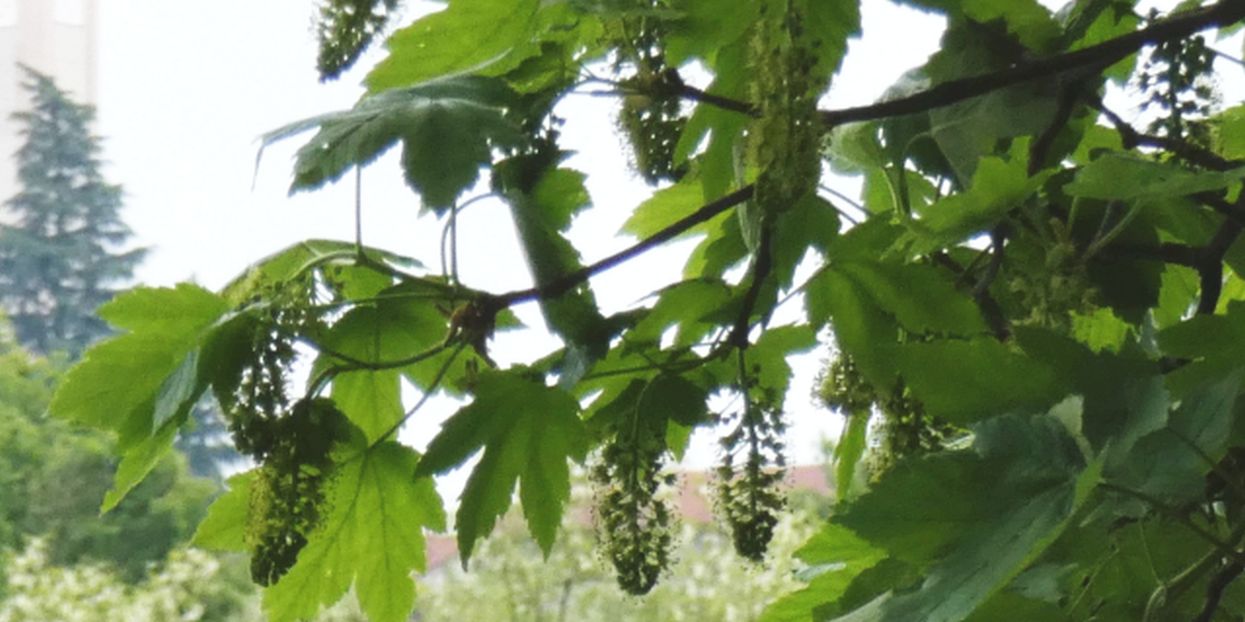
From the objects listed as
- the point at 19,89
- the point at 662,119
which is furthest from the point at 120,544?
the point at 662,119

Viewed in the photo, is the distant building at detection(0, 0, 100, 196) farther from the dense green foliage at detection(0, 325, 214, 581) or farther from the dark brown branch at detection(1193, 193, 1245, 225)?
the dark brown branch at detection(1193, 193, 1245, 225)

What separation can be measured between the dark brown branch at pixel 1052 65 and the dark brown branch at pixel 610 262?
49 mm

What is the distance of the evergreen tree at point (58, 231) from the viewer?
216 centimetres

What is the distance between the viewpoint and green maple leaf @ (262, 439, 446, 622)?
1.87ft

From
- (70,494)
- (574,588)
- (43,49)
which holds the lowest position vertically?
(574,588)

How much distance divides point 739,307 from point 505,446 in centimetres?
10

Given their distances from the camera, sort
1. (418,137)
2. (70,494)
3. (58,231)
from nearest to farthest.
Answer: (418,137) < (70,494) < (58,231)

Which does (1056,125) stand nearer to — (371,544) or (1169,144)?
(1169,144)

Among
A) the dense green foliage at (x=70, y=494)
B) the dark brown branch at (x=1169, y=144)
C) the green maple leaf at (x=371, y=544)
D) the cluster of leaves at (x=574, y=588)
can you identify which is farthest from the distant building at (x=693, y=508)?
the dark brown branch at (x=1169, y=144)

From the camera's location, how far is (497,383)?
512 mm

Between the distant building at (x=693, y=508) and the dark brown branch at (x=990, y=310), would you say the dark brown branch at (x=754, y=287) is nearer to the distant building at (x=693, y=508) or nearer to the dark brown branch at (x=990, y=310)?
the dark brown branch at (x=990, y=310)

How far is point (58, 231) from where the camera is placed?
2.28m

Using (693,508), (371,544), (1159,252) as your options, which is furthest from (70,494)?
(1159,252)

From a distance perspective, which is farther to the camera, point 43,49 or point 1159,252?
point 43,49
